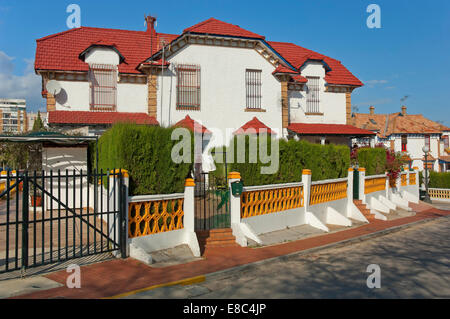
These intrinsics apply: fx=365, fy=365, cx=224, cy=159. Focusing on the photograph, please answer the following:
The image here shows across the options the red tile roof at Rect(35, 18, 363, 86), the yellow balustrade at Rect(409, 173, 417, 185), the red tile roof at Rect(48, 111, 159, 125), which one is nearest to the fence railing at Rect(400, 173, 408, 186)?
the yellow balustrade at Rect(409, 173, 417, 185)

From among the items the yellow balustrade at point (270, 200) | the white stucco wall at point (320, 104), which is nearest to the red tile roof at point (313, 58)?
the white stucco wall at point (320, 104)

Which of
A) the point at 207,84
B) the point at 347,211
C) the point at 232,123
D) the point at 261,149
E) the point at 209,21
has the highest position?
the point at 209,21

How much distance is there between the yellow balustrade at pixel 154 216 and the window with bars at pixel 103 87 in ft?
35.1

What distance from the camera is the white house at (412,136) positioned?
47.5m

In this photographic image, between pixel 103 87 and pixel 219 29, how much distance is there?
6814mm

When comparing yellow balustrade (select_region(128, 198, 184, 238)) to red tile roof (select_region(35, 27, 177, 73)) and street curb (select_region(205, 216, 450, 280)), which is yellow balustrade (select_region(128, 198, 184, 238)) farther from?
red tile roof (select_region(35, 27, 177, 73))

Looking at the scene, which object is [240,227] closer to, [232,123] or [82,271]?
[82,271]

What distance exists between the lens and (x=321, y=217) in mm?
14461

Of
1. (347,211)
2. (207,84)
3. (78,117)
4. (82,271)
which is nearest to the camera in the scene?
(82,271)

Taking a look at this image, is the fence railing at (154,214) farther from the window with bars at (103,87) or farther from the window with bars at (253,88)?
the window with bars at (253,88)

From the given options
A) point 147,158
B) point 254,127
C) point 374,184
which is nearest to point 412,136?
point 374,184
